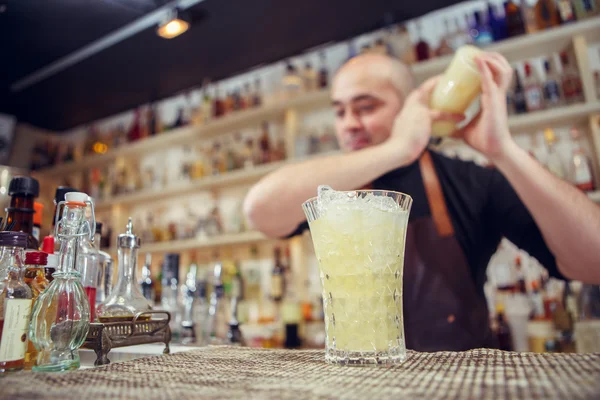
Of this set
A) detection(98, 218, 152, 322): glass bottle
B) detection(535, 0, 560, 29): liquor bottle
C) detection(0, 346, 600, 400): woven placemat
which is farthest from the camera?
detection(535, 0, 560, 29): liquor bottle

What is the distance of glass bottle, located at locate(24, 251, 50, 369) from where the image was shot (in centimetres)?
67

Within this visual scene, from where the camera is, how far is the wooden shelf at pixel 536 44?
211cm

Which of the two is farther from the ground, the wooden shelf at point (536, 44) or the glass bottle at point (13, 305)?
the wooden shelf at point (536, 44)

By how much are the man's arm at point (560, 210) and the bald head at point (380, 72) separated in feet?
2.19

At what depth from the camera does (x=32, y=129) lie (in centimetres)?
412

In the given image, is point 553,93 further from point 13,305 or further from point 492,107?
point 13,305

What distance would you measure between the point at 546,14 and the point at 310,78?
1.38m

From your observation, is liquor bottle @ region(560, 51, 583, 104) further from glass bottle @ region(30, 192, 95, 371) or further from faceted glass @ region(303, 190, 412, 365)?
glass bottle @ region(30, 192, 95, 371)

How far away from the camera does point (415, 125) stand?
129cm

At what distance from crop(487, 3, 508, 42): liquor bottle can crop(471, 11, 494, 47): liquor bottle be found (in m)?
0.03

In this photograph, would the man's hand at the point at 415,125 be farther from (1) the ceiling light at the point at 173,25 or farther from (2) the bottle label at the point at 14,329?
(1) the ceiling light at the point at 173,25

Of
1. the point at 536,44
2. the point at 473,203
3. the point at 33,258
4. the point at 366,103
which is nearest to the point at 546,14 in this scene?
the point at 536,44

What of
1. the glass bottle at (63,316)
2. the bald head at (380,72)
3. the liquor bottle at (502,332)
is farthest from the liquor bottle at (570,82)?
the glass bottle at (63,316)

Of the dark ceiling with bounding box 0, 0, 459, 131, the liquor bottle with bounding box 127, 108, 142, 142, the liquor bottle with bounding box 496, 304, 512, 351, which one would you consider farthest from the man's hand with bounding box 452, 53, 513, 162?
the liquor bottle with bounding box 127, 108, 142, 142
